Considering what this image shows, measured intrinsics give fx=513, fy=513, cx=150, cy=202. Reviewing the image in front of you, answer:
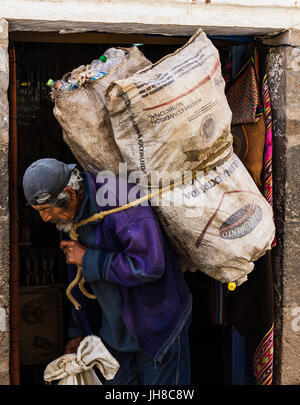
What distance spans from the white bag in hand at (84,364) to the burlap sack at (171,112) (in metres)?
0.96

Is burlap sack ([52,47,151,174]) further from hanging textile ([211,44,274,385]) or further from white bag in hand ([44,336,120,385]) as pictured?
white bag in hand ([44,336,120,385])

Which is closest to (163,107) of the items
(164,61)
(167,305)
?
(164,61)

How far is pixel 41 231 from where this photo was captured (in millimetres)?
4086

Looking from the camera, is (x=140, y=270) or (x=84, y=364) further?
(x=84, y=364)

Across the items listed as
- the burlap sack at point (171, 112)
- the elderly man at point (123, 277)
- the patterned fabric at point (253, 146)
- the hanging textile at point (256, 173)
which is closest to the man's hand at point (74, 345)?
the elderly man at point (123, 277)

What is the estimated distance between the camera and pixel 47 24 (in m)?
2.63

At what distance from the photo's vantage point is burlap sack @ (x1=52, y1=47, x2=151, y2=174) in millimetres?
2488

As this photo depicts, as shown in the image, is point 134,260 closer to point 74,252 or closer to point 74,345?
point 74,252

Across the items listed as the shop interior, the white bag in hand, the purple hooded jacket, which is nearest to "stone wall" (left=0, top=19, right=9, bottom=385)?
the white bag in hand

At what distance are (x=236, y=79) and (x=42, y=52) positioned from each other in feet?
5.30

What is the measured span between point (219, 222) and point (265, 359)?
3.26ft

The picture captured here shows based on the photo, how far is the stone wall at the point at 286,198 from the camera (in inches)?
113

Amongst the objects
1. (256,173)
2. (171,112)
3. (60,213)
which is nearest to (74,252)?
(60,213)
